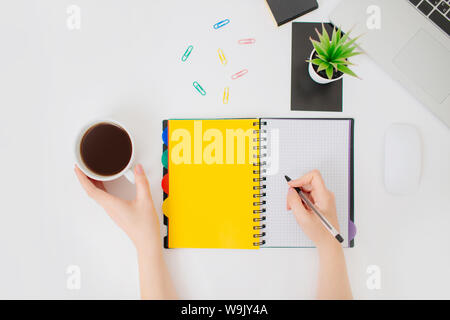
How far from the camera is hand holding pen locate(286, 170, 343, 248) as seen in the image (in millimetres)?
711

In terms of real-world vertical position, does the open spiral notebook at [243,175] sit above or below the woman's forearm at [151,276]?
above

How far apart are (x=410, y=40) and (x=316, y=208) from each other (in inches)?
19.5

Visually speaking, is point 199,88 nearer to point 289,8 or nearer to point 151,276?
point 289,8

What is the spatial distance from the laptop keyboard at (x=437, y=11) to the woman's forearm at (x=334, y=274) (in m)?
0.61

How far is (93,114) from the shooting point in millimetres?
791

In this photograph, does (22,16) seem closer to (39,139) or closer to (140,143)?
(39,139)

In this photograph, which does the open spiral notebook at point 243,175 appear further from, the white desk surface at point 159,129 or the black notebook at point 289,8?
the black notebook at point 289,8

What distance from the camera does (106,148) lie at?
717 millimetres

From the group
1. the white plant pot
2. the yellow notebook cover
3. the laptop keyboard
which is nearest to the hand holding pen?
the yellow notebook cover

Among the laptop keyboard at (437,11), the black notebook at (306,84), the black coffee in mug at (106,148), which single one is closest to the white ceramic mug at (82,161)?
the black coffee in mug at (106,148)

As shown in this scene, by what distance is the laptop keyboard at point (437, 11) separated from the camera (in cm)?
73

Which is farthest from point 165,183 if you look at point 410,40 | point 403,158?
point 410,40

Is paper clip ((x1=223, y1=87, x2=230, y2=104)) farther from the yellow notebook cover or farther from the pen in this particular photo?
the pen

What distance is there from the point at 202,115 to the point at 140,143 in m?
0.18
